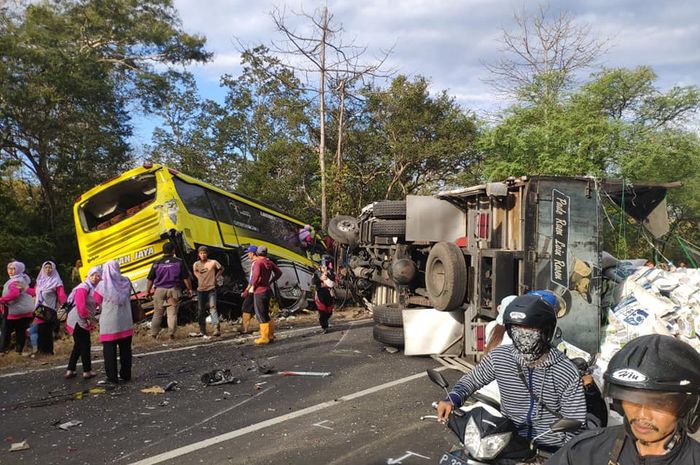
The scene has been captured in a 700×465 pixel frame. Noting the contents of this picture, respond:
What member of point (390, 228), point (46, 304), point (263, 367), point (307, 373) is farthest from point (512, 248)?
point (46, 304)

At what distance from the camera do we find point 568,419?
8.35ft

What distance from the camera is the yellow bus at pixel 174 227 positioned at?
10000mm

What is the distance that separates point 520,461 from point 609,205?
602 cm

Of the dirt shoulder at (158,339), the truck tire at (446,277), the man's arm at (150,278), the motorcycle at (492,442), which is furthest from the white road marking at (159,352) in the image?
the motorcycle at (492,442)

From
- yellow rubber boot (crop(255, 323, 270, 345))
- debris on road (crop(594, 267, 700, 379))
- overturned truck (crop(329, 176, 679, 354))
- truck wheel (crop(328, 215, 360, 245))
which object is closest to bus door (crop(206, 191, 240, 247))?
truck wheel (crop(328, 215, 360, 245))

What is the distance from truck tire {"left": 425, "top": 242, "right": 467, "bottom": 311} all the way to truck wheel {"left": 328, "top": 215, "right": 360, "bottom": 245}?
4.97 metres

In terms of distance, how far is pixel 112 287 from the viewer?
650 centimetres

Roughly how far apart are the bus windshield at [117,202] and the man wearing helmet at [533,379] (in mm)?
8657

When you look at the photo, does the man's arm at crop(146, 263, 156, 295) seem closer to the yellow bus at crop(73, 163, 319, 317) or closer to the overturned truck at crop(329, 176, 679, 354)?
the yellow bus at crop(73, 163, 319, 317)

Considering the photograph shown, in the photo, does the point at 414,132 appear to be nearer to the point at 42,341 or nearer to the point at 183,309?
the point at 183,309

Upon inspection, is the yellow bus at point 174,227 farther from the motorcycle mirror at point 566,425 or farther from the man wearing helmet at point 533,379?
the motorcycle mirror at point 566,425

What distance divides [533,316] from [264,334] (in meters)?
6.49

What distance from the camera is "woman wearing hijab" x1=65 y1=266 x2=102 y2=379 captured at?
21.4ft

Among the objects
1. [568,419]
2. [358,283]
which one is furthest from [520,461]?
[358,283]
